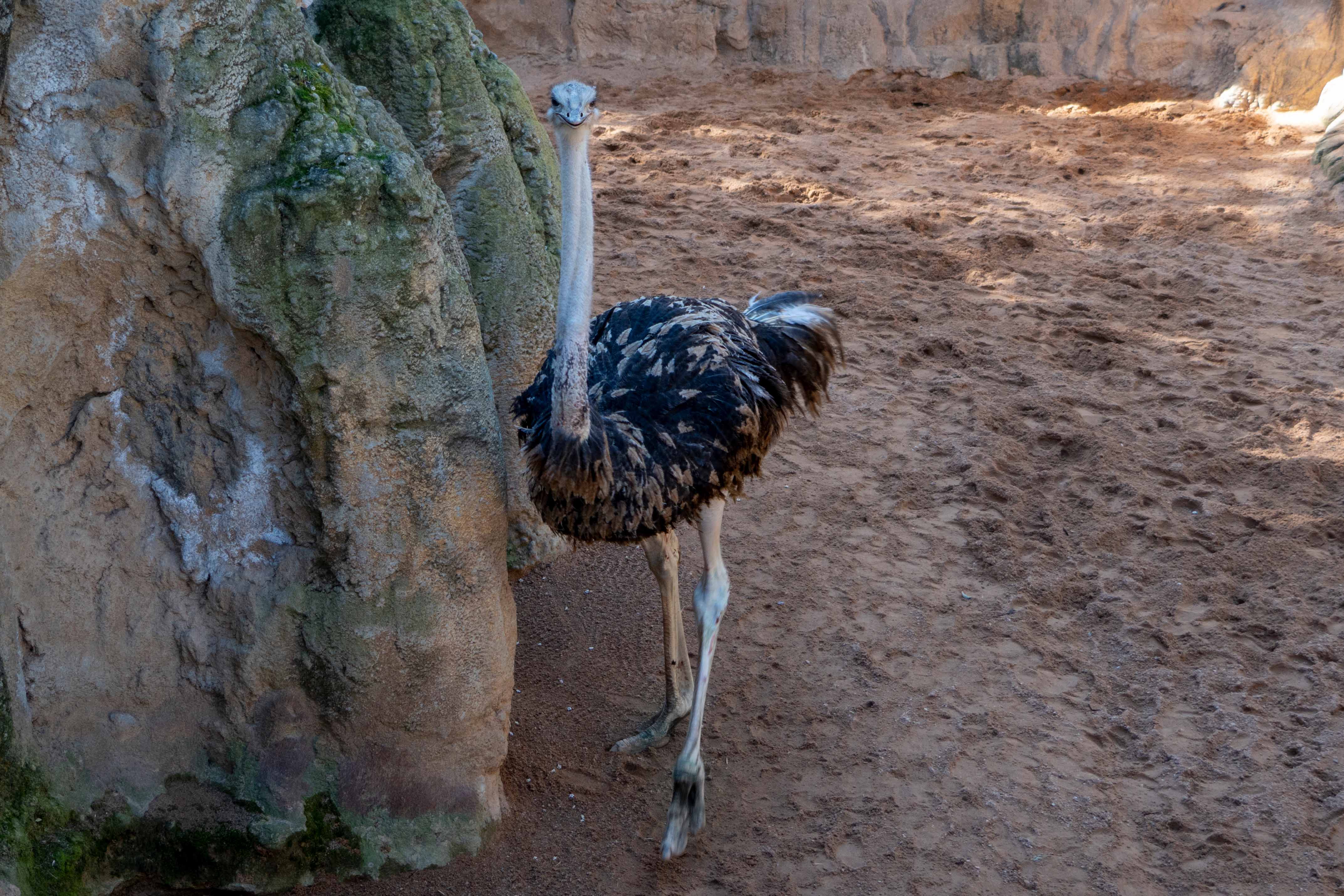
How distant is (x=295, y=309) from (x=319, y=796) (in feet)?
3.65

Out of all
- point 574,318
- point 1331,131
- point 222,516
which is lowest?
point 222,516

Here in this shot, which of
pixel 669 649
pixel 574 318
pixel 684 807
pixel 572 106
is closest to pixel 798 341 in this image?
pixel 669 649

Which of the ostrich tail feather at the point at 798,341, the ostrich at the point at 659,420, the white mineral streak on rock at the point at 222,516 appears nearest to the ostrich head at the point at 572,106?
the ostrich at the point at 659,420

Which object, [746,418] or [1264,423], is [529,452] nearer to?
[746,418]

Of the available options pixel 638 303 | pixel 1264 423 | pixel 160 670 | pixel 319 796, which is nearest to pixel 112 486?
pixel 160 670

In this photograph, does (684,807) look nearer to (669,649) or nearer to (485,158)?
(669,649)

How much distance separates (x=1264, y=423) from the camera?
16.3ft

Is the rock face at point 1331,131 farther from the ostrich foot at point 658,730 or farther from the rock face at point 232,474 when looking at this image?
the rock face at point 232,474

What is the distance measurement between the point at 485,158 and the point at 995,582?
2089 mm

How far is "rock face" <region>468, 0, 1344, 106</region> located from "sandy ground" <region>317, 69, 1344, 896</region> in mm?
2110

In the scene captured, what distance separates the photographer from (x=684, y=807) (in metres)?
3.21

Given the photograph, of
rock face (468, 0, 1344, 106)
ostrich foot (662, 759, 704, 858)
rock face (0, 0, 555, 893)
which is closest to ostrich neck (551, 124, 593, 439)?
rock face (0, 0, 555, 893)

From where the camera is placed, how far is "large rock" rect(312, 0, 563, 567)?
3.52 metres

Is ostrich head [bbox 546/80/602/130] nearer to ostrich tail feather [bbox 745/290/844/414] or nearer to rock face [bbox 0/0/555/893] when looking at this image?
rock face [bbox 0/0/555/893]
